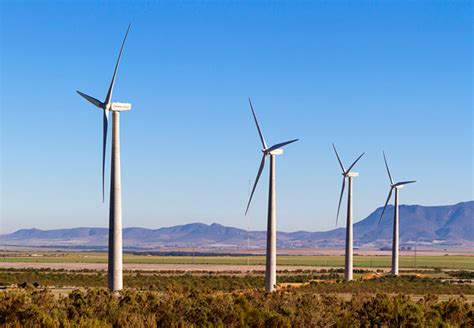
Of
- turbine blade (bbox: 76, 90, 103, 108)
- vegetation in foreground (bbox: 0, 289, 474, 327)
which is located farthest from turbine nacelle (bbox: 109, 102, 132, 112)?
vegetation in foreground (bbox: 0, 289, 474, 327)

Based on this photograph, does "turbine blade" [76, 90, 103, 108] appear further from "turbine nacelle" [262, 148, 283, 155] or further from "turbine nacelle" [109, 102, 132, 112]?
"turbine nacelle" [262, 148, 283, 155]

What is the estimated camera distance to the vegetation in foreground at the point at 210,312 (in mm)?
31844

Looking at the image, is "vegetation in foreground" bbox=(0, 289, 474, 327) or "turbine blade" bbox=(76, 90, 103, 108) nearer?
"vegetation in foreground" bbox=(0, 289, 474, 327)

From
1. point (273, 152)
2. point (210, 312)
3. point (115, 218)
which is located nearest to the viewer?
point (210, 312)

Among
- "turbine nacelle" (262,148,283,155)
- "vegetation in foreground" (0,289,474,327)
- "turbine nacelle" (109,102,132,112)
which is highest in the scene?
"turbine nacelle" (109,102,132,112)

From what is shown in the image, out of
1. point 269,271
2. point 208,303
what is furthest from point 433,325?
point 269,271

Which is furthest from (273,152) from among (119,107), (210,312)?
(210,312)

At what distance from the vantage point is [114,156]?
168 feet

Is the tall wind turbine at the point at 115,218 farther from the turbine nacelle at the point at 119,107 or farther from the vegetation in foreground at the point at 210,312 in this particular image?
the vegetation in foreground at the point at 210,312

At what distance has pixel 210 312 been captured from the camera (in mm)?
33406

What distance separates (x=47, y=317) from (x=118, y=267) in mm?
21552

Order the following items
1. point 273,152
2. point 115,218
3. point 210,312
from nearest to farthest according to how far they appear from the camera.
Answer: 1. point 210,312
2. point 115,218
3. point 273,152

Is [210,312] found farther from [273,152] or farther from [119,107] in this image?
[273,152]

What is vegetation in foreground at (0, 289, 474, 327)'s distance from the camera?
31844mm
